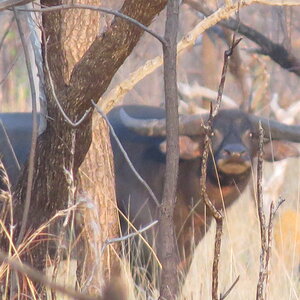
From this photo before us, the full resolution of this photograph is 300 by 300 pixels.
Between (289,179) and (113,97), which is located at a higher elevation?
(113,97)

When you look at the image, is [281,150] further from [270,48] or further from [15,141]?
[15,141]

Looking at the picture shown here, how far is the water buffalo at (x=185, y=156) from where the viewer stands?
5273 mm

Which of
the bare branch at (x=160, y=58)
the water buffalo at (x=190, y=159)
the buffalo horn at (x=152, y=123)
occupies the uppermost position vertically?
the bare branch at (x=160, y=58)

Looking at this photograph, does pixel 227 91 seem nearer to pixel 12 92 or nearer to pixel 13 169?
pixel 12 92

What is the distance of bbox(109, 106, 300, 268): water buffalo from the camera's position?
5.26 metres

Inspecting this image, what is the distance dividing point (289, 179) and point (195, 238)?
9.21 feet

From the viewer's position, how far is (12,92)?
11242 millimetres

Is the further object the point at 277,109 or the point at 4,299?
the point at 277,109

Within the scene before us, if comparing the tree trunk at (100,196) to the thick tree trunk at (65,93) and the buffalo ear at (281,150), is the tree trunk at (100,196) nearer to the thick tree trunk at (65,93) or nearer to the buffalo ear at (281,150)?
the thick tree trunk at (65,93)

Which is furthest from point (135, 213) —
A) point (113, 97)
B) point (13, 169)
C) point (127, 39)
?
point (127, 39)

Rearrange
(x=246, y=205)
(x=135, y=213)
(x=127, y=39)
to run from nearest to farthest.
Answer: (x=127, y=39) → (x=135, y=213) → (x=246, y=205)

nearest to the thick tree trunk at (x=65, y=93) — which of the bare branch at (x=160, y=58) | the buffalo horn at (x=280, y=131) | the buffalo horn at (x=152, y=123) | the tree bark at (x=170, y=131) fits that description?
the bare branch at (x=160, y=58)

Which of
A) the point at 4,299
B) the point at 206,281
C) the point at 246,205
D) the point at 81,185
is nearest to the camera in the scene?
the point at 4,299

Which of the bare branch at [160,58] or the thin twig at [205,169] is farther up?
the bare branch at [160,58]
